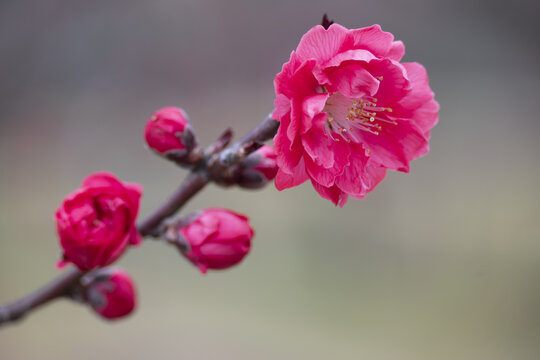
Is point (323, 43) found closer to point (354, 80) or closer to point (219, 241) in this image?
point (354, 80)

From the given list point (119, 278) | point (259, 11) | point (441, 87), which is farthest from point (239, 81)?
point (119, 278)

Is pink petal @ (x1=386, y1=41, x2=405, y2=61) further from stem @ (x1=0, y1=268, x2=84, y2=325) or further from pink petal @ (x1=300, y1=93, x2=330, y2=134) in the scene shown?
stem @ (x1=0, y1=268, x2=84, y2=325)

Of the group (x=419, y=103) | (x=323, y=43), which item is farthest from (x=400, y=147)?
(x=323, y=43)

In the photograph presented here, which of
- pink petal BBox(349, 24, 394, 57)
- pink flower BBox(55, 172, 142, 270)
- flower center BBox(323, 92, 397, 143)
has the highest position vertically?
pink petal BBox(349, 24, 394, 57)

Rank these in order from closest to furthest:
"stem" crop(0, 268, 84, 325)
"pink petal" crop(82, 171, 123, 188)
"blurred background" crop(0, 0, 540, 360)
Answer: "pink petal" crop(82, 171, 123, 188)
"stem" crop(0, 268, 84, 325)
"blurred background" crop(0, 0, 540, 360)

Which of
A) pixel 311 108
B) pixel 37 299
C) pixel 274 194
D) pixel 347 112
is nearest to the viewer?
pixel 311 108

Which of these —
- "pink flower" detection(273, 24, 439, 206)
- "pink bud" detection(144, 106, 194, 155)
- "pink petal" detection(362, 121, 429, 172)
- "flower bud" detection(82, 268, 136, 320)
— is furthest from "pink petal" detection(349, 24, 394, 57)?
"flower bud" detection(82, 268, 136, 320)

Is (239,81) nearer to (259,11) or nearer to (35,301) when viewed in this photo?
(259,11)
